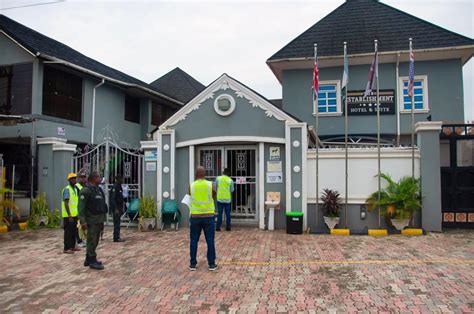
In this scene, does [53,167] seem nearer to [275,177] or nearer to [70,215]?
[70,215]

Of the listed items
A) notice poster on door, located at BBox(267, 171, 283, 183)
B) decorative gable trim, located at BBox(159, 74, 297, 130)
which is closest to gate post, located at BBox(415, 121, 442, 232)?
decorative gable trim, located at BBox(159, 74, 297, 130)

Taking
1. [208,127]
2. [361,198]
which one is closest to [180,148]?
[208,127]

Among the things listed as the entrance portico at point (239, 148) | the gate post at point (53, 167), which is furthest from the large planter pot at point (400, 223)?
the gate post at point (53, 167)

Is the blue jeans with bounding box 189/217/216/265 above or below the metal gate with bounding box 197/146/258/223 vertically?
below

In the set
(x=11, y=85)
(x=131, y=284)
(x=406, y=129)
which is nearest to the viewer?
(x=131, y=284)

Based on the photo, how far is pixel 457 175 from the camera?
10125mm

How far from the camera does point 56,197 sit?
11211 mm

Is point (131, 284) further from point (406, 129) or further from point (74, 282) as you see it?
point (406, 129)

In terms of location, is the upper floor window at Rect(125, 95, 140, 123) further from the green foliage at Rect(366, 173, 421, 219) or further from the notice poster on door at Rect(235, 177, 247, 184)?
the green foliage at Rect(366, 173, 421, 219)

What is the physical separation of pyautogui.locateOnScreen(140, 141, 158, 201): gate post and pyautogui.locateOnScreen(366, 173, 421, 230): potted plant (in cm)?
607

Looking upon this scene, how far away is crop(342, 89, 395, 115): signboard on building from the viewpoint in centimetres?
1479

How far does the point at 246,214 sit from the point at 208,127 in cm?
270

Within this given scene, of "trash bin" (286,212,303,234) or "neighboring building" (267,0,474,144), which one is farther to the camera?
"neighboring building" (267,0,474,144)

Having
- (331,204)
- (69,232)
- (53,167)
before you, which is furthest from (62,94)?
(331,204)
